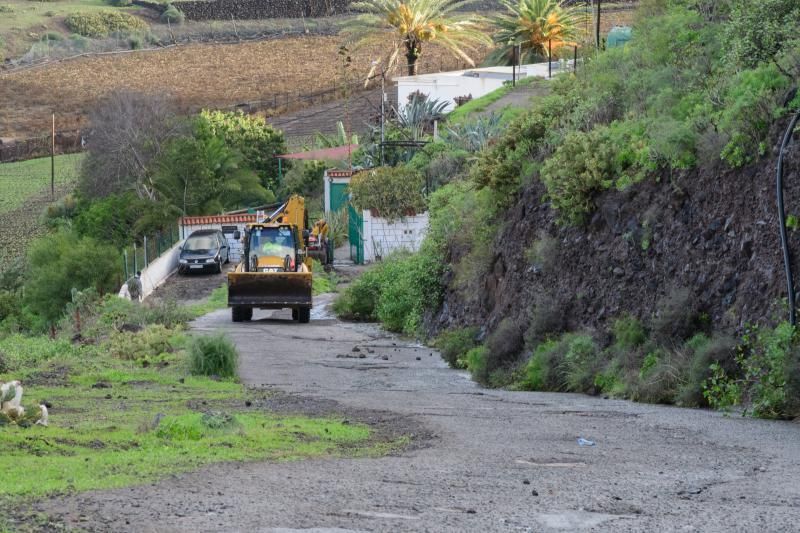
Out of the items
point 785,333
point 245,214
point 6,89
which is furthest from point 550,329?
point 6,89

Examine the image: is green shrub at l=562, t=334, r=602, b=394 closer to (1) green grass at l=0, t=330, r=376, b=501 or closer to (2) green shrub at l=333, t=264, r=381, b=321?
(1) green grass at l=0, t=330, r=376, b=501

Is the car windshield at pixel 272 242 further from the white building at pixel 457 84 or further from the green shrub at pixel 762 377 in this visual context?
the white building at pixel 457 84

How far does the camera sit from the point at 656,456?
12352 mm

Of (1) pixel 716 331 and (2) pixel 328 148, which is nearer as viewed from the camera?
(1) pixel 716 331

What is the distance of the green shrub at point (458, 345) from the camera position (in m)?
26.2

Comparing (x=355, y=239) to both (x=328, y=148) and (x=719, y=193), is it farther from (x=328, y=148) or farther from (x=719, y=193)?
(x=719, y=193)

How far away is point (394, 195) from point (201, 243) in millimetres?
7580

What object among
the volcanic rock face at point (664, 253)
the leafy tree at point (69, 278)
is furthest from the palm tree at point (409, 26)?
the volcanic rock face at point (664, 253)

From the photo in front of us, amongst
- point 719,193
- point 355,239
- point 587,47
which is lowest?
point 355,239

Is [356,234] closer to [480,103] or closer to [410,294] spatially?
[480,103]

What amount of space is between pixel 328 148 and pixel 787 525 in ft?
205

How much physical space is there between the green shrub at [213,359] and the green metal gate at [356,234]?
27.9 m

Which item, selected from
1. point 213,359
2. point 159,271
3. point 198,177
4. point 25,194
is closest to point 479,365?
point 213,359

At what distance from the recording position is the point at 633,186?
22.4 meters
